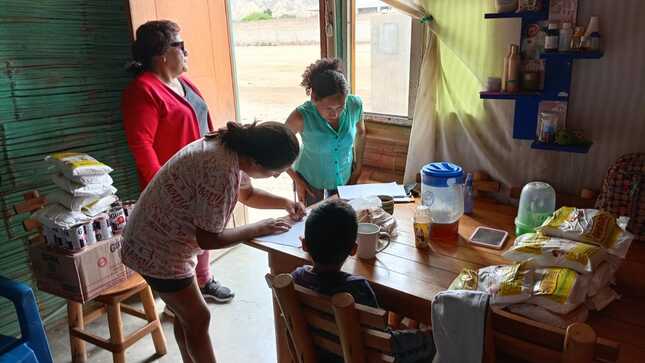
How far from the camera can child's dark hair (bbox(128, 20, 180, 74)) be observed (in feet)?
6.50

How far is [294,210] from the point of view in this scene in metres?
1.71

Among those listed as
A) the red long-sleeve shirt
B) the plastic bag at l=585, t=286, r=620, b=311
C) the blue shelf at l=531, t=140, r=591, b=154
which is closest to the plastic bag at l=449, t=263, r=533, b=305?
the plastic bag at l=585, t=286, r=620, b=311

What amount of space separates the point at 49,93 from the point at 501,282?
2.09 m

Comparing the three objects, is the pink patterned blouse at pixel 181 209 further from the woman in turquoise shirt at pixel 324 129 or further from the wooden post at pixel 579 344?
the wooden post at pixel 579 344

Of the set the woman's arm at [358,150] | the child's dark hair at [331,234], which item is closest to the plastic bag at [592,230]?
the child's dark hair at [331,234]

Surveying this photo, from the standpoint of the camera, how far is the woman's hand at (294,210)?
1.70m

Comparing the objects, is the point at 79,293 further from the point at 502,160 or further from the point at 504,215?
the point at 502,160

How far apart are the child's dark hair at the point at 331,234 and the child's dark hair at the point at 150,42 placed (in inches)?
48.1

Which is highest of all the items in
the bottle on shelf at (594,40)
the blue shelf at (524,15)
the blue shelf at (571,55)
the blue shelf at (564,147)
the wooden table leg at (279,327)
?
the blue shelf at (524,15)

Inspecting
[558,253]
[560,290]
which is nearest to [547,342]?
[560,290]

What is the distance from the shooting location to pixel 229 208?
1.36 meters

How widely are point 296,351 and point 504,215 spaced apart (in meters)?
1.08

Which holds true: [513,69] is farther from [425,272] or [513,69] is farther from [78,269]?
[78,269]

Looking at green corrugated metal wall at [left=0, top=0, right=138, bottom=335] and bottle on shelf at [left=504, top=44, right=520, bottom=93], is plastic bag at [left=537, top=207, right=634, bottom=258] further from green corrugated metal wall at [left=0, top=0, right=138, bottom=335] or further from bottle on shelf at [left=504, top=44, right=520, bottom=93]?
green corrugated metal wall at [left=0, top=0, right=138, bottom=335]
